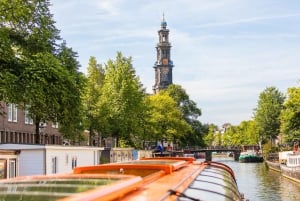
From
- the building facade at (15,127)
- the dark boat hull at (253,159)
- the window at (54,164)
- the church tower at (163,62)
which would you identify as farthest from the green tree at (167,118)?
the church tower at (163,62)

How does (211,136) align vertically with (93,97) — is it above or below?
below

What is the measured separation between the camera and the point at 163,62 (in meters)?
156

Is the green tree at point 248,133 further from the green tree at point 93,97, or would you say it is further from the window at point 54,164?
the window at point 54,164

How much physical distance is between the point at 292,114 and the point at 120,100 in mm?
20949

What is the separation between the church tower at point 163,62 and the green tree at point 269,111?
65162 mm

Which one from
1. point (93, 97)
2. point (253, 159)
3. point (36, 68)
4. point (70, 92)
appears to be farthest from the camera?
point (253, 159)

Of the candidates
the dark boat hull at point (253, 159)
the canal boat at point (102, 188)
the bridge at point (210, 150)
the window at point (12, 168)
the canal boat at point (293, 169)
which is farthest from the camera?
the bridge at point (210, 150)

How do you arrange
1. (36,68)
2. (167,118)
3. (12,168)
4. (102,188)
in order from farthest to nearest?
(167,118)
(36,68)
(12,168)
(102,188)

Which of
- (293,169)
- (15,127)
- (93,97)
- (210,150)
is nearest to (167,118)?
(93,97)

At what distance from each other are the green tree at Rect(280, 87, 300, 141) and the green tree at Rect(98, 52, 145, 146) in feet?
55.7

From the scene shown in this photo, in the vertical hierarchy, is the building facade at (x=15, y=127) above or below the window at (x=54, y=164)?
above

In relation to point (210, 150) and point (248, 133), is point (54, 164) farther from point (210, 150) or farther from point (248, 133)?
point (248, 133)

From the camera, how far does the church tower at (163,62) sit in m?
154

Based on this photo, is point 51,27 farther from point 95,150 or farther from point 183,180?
point 183,180
